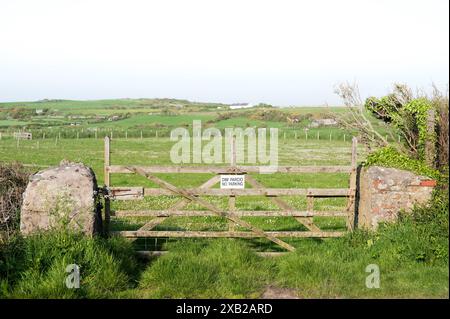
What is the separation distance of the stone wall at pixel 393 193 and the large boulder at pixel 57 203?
216 inches

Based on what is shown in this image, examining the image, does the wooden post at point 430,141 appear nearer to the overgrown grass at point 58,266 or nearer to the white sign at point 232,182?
the white sign at point 232,182

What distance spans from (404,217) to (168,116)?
A: 9025 cm

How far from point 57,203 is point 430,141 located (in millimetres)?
7540

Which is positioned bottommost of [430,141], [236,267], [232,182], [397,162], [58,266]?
[236,267]

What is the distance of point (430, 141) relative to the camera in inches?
425

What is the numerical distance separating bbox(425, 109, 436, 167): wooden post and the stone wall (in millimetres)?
709

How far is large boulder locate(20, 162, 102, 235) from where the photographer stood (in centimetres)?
940

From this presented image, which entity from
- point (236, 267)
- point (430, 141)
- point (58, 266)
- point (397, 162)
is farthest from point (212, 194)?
point (430, 141)

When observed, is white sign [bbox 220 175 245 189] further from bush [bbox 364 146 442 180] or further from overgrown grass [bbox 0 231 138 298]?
bush [bbox 364 146 442 180]

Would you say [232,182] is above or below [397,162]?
below

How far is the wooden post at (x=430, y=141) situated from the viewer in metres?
10.8

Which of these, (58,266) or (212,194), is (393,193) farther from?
(58,266)
